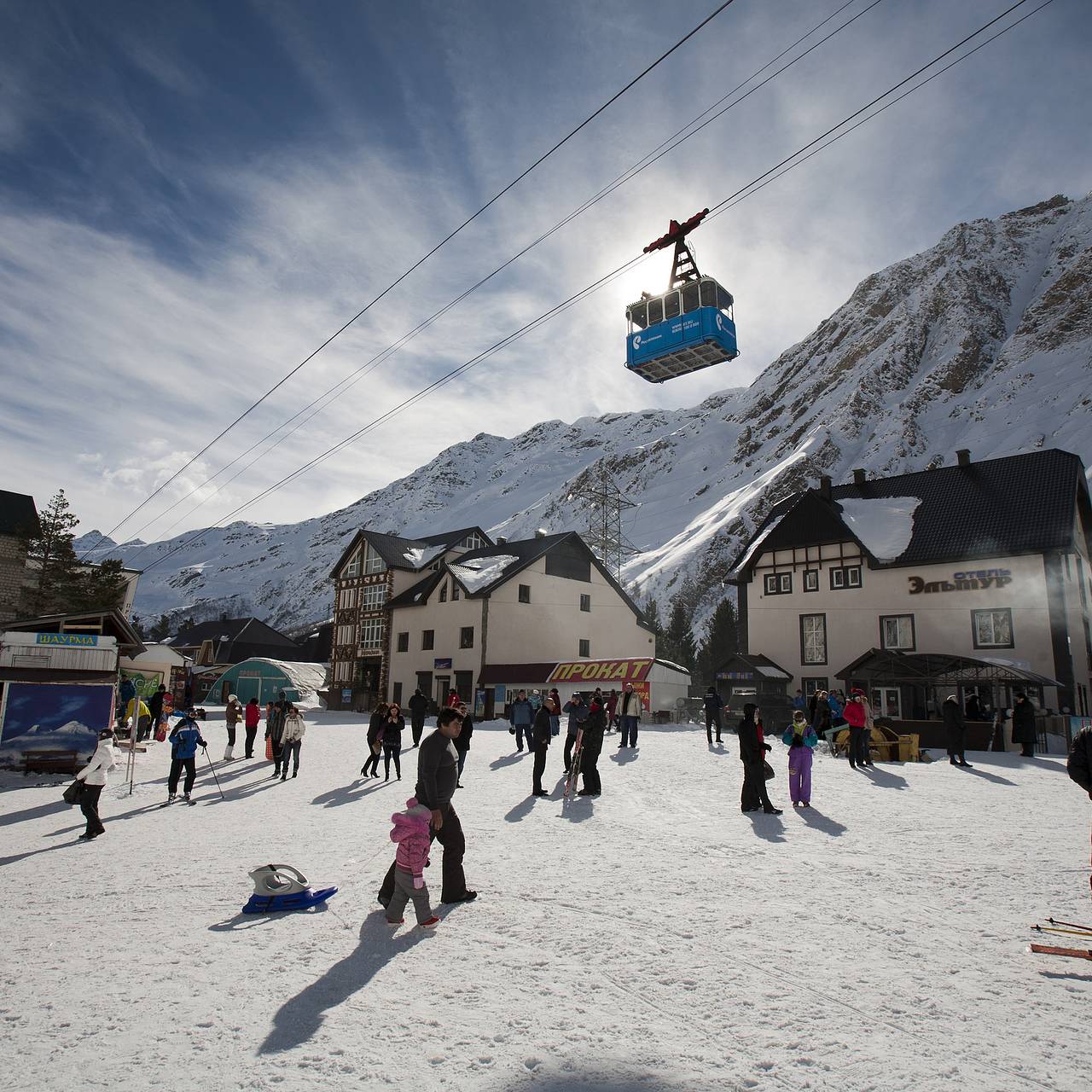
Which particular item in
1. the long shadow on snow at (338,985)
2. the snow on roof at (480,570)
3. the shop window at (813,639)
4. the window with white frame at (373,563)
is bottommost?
the long shadow on snow at (338,985)

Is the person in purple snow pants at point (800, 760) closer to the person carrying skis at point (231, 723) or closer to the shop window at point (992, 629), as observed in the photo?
the person carrying skis at point (231, 723)

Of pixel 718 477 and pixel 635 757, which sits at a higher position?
pixel 718 477

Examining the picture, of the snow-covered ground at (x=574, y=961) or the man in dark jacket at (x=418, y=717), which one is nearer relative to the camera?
the snow-covered ground at (x=574, y=961)

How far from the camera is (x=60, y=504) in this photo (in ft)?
132

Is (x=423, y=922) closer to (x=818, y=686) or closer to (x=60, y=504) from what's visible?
(x=818, y=686)

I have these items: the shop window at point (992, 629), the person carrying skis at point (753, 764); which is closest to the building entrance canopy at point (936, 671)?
the shop window at point (992, 629)

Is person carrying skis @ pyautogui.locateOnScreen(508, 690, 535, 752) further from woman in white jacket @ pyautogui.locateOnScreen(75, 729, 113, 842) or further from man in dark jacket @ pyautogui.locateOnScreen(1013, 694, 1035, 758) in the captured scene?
man in dark jacket @ pyautogui.locateOnScreen(1013, 694, 1035, 758)

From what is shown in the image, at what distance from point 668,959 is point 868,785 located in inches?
412

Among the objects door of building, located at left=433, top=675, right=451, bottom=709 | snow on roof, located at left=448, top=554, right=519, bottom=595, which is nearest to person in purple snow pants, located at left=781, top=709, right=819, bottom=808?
snow on roof, located at left=448, top=554, right=519, bottom=595

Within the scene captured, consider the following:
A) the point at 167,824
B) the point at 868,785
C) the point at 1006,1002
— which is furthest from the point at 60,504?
the point at 1006,1002

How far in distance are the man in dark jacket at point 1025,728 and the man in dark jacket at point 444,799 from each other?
1835 cm

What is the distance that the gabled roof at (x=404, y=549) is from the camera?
53094mm

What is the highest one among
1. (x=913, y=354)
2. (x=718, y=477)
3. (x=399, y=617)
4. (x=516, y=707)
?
(x=913, y=354)

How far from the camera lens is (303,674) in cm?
5178
